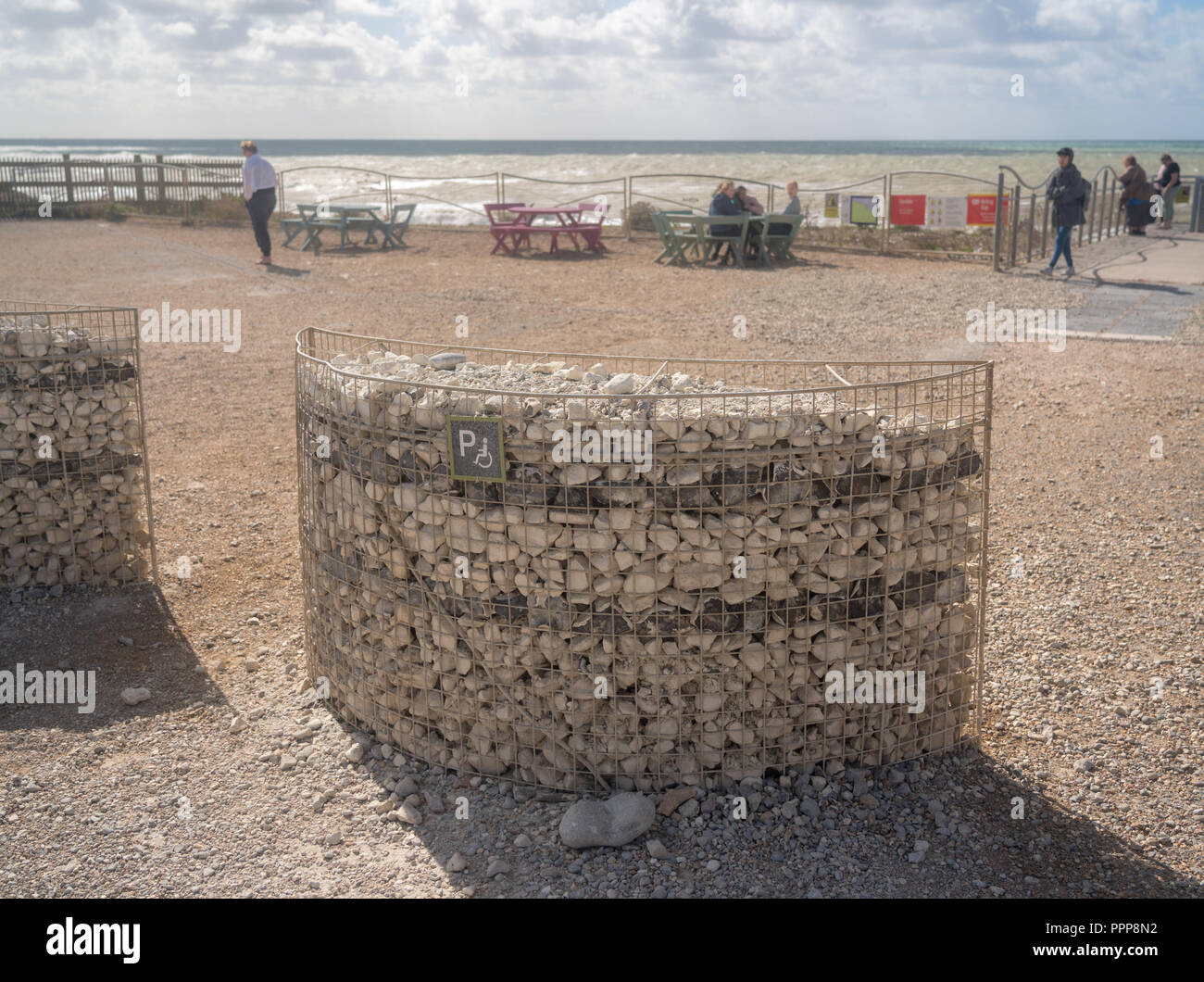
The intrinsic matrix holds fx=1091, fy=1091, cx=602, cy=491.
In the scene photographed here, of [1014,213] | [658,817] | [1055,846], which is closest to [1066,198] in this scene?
[1014,213]

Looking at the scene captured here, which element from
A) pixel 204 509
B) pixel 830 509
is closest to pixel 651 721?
pixel 830 509

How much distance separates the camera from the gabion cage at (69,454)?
624 cm

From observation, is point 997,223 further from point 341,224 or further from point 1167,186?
point 341,224

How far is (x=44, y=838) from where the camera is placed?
4.24 meters

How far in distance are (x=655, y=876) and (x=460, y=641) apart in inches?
47.5

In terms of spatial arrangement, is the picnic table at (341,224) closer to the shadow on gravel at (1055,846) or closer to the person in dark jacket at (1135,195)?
the person in dark jacket at (1135,195)

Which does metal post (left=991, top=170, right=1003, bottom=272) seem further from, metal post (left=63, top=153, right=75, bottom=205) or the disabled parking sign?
metal post (left=63, top=153, right=75, bottom=205)

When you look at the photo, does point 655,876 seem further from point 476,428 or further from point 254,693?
point 254,693

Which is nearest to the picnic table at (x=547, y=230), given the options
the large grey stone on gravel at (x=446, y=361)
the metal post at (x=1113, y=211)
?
the metal post at (x=1113, y=211)

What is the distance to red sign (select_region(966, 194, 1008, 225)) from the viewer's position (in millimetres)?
19750

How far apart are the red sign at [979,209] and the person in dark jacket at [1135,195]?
3409 millimetres

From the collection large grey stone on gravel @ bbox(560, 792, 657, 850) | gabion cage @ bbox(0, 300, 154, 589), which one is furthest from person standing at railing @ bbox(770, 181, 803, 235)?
large grey stone on gravel @ bbox(560, 792, 657, 850)

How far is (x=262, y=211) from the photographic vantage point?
17.8 metres

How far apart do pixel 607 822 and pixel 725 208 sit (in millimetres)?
15404
